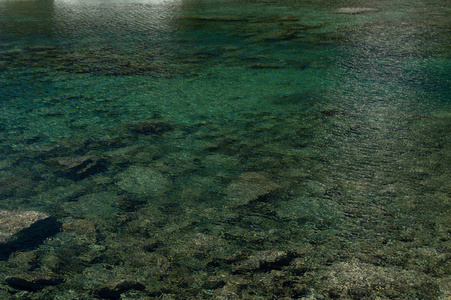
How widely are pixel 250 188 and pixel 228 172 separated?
0.56 ft

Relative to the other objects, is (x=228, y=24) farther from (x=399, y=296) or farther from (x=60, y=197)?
(x=399, y=296)

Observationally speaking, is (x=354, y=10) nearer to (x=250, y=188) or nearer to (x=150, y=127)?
(x=150, y=127)

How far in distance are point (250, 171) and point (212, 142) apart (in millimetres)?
386

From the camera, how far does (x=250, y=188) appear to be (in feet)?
5.60

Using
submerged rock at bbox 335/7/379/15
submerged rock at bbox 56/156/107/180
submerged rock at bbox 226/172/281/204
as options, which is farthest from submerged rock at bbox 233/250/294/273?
submerged rock at bbox 335/7/379/15

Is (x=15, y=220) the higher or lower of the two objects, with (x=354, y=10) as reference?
lower

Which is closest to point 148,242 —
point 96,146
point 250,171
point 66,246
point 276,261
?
point 66,246

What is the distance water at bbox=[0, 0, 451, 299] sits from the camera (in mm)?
1236

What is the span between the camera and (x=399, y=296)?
1136 millimetres

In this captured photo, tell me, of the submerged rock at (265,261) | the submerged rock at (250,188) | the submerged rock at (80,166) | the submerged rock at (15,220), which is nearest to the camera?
the submerged rock at (265,261)

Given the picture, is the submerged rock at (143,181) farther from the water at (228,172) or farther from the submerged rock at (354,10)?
the submerged rock at (354,10)

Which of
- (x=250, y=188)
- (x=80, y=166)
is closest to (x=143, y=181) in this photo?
(x=80, y=166)

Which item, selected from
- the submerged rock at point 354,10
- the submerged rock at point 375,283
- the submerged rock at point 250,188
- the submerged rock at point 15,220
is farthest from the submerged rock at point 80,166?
the submerged rock at point 354,10

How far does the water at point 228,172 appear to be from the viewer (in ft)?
4.06
